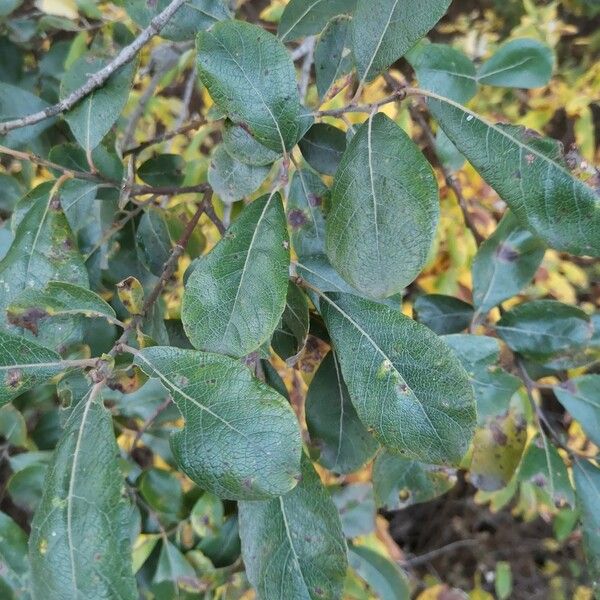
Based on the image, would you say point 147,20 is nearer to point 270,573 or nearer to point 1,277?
point 1,277

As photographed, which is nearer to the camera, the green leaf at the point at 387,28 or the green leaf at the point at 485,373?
the green leaf at the point at 387,28

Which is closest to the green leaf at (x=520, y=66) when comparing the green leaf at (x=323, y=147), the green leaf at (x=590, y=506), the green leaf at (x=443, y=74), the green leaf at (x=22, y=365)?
the green leaf at (x=443, y=74)

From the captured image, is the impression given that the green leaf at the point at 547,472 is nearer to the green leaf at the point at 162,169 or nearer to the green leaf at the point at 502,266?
the green leaf at the point at 502,266

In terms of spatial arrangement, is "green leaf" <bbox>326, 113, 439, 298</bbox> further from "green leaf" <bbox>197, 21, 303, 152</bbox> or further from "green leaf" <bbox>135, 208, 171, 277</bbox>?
"green leaf" <bbox>135, 208, 171, 277</bbox>

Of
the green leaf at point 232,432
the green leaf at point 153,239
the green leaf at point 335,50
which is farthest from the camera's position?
the green leaf at point 153,239

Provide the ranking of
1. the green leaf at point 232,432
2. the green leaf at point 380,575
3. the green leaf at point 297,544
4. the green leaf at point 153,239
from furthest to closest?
the green leaf at point 380,575
the green leaf at point 153,239
the green leaf at point 297,544
the green leaf at point 232,432

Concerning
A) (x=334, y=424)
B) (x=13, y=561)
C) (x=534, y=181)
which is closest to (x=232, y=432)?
(x=334, y=424)

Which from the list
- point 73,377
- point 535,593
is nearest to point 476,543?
point 535,593
